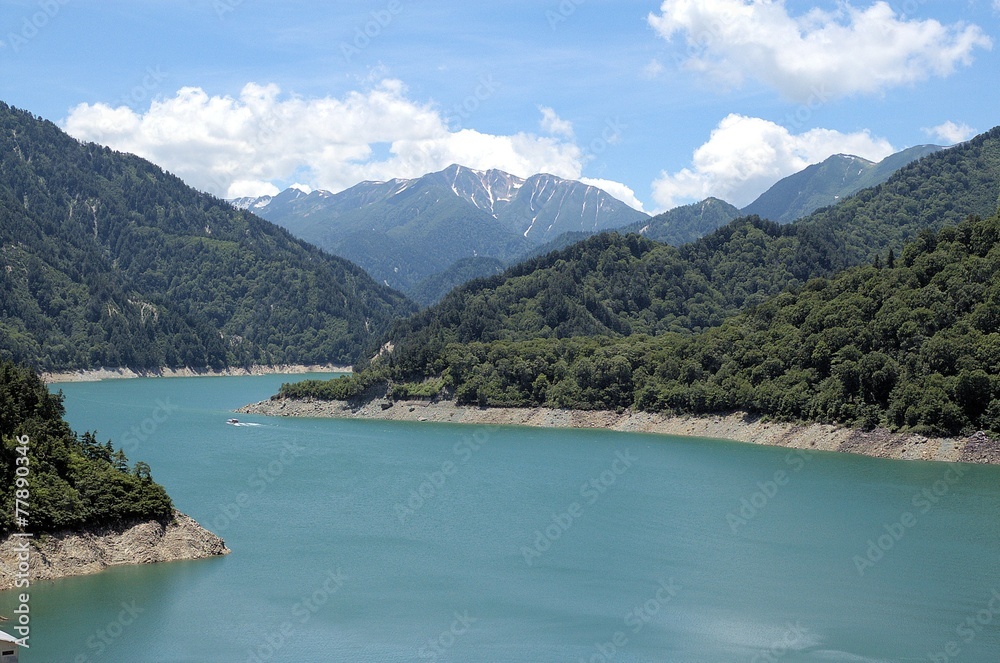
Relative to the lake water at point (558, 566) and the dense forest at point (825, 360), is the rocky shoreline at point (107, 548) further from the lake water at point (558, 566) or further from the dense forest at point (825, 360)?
the dense forest at point (825, 360)

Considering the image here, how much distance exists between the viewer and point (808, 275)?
151875 mm

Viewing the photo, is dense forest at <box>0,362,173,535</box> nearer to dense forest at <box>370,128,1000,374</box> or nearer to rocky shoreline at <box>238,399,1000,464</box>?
rocky shoreline at <box>238,399,1000,464</box>

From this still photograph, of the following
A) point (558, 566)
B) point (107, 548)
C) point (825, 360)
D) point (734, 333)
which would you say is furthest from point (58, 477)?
point (734, 333)

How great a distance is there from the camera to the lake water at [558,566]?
30.4 meters

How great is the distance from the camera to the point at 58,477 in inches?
1399

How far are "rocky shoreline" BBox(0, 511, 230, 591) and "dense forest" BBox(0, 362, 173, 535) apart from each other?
377 millimetres

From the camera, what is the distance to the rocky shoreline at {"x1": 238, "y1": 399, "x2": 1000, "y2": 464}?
65.2m

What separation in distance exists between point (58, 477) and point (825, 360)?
5713 centimetres

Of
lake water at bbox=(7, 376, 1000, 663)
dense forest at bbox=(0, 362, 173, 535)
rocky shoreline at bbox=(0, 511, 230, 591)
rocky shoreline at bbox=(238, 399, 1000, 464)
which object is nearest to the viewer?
lake water at bbox=(7, 376, 1000, 663)

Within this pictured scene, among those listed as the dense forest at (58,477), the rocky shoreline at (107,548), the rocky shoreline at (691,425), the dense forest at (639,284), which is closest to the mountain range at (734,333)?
the dense forest at (639,284)

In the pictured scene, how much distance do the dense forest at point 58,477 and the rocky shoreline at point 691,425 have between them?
47167 mm

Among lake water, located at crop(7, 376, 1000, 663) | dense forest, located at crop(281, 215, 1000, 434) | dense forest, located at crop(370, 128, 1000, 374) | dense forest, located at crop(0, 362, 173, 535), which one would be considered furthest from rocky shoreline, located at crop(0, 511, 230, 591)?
dense forest, located at crop(370, 128, 1000, 374)

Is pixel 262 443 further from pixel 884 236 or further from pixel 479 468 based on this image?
pixel 884 236

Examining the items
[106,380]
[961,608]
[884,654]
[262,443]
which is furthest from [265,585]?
[106,380]
